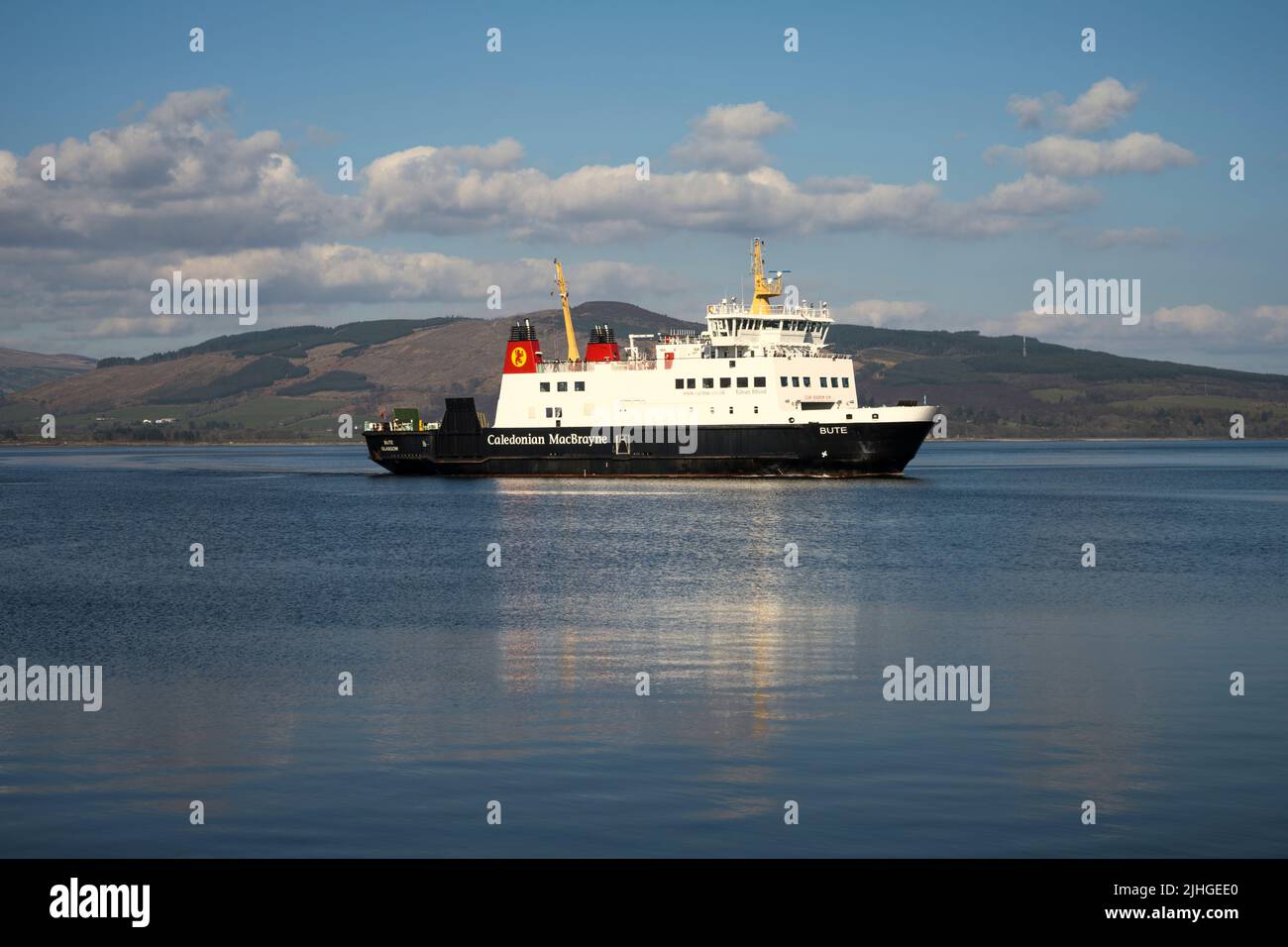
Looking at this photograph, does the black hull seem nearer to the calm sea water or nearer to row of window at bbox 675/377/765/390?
row of window at bbox 675/377/765/390

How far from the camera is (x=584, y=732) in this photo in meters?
17.0

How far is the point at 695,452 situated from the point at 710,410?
277 centimetres

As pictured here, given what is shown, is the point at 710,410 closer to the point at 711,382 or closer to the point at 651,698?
the point at 711,382

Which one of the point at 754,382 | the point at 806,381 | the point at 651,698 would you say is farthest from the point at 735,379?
the point at 651,698

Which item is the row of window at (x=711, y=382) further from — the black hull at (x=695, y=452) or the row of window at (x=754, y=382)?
the black hull at (x=695, y=452)

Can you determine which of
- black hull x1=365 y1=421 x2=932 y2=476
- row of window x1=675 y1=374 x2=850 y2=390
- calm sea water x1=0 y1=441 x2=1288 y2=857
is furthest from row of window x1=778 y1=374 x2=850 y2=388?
A: calm sea water x1=0 y1=441 x2=1288 y2=857

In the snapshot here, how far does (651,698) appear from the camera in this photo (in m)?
19.1

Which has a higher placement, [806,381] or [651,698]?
[806,381]

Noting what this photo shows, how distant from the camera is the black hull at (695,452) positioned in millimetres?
69688

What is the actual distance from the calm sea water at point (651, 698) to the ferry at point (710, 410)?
2288 cm

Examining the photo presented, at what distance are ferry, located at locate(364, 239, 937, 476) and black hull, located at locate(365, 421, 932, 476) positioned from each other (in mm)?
76

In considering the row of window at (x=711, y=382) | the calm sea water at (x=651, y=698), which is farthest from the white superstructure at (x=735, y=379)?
the calm sea water at (x=651, y=698)
